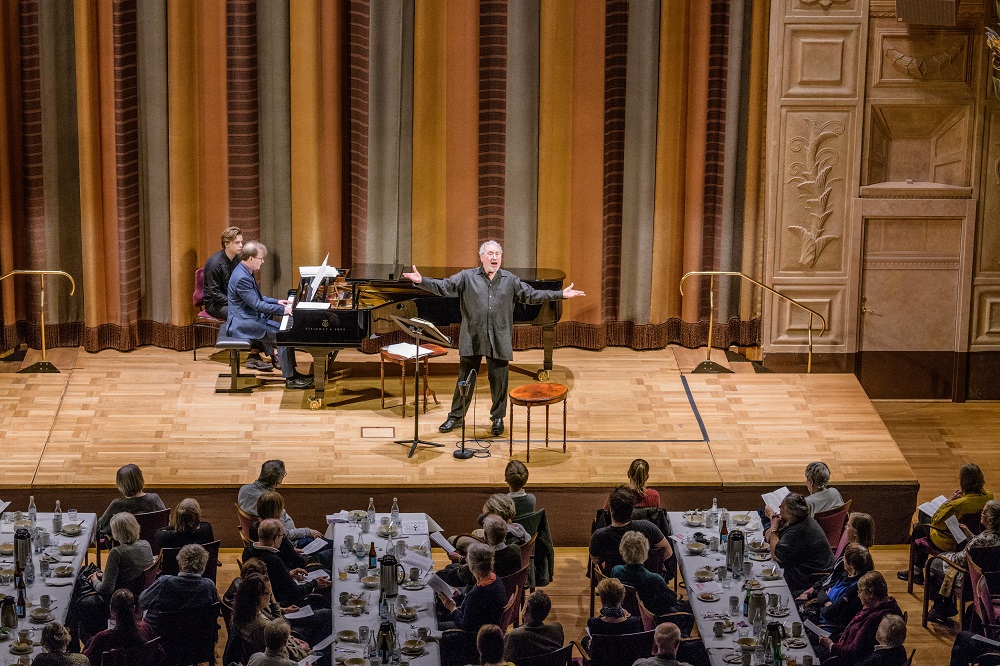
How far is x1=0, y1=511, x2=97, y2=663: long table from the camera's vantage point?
21.6 ft

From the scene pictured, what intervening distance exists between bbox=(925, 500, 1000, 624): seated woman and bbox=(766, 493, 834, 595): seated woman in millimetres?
749

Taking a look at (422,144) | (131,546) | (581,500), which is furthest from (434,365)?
(131,546)

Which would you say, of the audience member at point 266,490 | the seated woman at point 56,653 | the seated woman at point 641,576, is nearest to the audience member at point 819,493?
the seated woman at point 641,576

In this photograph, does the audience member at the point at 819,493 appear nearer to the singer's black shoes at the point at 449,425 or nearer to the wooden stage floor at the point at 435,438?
the wooden stage floor at the point at 435,438

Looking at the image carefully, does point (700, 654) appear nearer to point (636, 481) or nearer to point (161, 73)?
point (636, 481)

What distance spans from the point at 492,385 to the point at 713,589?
289 centimetres

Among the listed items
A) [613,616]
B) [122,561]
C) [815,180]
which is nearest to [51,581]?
[122,561]

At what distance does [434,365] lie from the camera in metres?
11.4

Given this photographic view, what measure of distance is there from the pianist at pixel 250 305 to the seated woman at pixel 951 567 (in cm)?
474

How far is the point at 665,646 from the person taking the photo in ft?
19.7

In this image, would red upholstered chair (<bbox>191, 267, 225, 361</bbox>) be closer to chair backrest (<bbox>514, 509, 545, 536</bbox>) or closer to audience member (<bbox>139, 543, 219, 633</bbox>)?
chair backrest (<bbox>514, 509, 545, 536</bbox>)

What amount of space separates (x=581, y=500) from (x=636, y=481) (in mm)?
1228

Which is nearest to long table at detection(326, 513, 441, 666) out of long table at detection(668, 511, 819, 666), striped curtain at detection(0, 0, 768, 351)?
long table at detection(668, 511, 819, 666)

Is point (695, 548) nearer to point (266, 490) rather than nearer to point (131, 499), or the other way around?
point (266, 490)
